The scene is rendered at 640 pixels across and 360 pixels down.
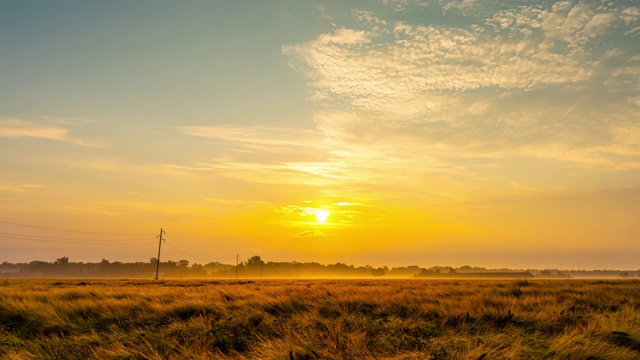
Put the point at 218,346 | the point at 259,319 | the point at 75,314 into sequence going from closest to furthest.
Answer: the point at 218,346 → the point at 259,319 → the point at 75,314

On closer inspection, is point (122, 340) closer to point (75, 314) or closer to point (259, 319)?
point (259, 319)

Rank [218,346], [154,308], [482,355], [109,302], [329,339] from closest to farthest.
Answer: [482,355] → [329,339] → [218,346] → [154,308] → [109,302]

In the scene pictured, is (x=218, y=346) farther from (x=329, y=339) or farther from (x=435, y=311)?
(x=435, y=311)

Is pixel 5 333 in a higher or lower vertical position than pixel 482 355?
lower

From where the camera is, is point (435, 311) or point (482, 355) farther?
point (435, 311)

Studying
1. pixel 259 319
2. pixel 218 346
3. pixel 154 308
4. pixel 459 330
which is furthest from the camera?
pixel 154 308

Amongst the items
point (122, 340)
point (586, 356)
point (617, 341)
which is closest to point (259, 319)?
point (122, 340)

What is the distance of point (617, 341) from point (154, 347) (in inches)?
336

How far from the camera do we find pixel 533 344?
6.60 m

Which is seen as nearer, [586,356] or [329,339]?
[586,356]

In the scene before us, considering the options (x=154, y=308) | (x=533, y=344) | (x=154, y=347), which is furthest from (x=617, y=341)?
(x=154, y=308)

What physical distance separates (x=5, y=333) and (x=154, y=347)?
468 cm

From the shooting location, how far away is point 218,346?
7020 mm

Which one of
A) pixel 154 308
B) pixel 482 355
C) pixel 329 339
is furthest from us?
pixel 154 308
